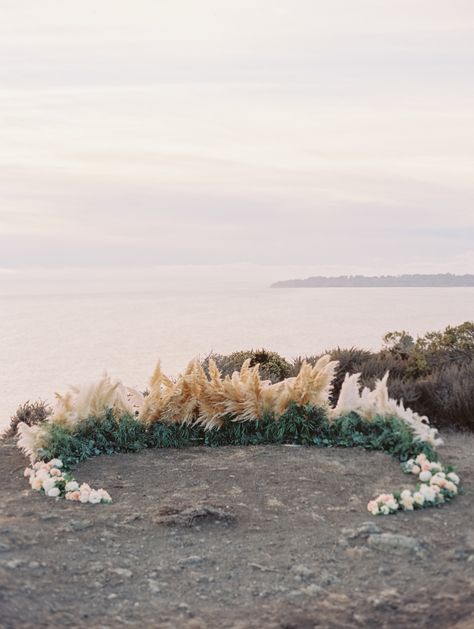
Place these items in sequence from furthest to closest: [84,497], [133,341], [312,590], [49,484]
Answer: [133,341] → [49,484] → [84,497] → [312,590]

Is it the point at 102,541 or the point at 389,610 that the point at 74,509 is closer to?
the point at 102,541

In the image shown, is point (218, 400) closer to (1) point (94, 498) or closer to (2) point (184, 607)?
(1) point (94, 498)

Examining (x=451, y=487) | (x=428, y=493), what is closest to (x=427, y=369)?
(x=451, y=487)

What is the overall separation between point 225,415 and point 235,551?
261cm

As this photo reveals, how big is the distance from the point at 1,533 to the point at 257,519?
1.59 metres

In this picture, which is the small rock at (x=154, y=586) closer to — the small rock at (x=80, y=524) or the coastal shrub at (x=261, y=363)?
the small rock at (x=80, y=524)

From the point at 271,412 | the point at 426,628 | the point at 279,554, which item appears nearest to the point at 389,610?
the point at 426,628

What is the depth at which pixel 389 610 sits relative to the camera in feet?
13.9

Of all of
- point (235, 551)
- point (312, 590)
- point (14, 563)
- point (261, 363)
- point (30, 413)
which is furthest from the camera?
point (261, 363)

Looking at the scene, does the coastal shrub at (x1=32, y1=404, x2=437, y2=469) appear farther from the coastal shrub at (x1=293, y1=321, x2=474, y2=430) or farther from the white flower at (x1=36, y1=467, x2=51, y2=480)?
the coastal shrub at (x1=293, y1=321, x2=474, y2=430)

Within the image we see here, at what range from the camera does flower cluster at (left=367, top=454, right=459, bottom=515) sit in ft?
18.6

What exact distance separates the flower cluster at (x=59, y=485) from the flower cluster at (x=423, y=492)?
1.85 metres

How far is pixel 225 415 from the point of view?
7.61m

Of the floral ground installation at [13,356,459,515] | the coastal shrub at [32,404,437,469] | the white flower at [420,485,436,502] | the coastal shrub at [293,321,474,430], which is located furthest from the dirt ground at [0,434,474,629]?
the coastal shrub at [293,321,474,430]
